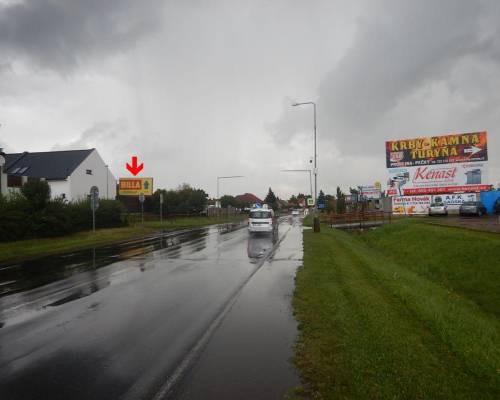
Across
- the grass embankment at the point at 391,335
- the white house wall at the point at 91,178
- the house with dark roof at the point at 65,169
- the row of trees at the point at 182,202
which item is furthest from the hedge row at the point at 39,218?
the row of trees at the point at 182,202

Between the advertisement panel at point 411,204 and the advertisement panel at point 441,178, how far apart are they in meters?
0.73

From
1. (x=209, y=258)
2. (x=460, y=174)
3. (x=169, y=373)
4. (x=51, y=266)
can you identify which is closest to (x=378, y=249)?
(x=209, y=258)

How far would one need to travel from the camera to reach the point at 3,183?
88.7 feet

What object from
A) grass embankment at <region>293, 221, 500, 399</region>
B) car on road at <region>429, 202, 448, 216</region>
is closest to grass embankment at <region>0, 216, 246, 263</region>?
grass embankment at <region>293, 221, 500, 399</region>

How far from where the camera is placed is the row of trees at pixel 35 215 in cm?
1870

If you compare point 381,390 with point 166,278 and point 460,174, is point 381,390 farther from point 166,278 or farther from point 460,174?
A: point 460,174

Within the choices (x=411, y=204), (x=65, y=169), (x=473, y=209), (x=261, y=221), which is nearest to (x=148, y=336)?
(x=261, y=221)

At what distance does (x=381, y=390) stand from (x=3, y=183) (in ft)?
104

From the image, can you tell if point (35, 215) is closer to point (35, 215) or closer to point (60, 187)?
point (35, 215)

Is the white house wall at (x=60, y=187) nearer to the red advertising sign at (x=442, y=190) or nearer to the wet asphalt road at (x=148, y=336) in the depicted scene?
the wet asphalt road at (x=148, y=336)

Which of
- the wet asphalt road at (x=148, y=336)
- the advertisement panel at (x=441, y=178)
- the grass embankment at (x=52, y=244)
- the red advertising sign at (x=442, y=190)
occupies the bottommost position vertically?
the wet asphalt road at (x=148, y=336)

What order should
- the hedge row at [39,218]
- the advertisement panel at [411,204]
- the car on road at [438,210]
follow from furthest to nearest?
the advertisement panel at [411,204]
the car on road at [438,210]
the hedge row at [39,218]

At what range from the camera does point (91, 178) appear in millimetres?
50562

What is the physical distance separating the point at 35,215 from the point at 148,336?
731 inches
